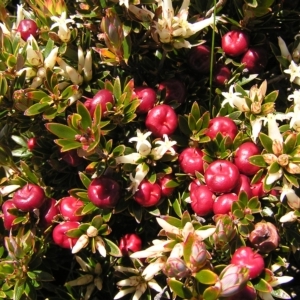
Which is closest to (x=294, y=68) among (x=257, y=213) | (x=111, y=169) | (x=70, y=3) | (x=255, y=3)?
(x=255, y=3)

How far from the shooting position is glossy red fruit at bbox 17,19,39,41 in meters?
2.89

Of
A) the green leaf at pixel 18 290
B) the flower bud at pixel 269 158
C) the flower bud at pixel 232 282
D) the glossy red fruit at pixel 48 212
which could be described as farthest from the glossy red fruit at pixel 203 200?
the green leaf at pixel 18 290

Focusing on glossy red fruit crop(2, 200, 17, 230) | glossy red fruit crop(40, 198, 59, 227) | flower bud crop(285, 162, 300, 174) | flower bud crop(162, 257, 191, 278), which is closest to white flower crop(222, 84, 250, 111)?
flower bud crop(285, 162, 300, 174)

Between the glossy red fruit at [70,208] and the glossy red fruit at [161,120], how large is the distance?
0.54 meters

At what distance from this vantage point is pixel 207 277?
6.93ft

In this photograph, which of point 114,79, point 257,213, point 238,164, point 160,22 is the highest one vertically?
point 160,22

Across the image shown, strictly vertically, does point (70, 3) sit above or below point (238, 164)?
above

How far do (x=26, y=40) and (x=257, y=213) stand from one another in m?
1.56

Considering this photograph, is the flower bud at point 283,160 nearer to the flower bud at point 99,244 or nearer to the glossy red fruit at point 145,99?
the glossy red fruit at point 145,99

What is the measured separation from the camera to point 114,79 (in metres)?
2.82

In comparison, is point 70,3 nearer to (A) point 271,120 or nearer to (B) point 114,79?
(B) point 114,79

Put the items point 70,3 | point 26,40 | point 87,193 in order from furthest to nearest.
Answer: point 70,3 → point 26,40 → point 87,193

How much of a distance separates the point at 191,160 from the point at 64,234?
74cm

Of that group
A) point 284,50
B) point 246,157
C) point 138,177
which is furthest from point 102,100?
point 284,50
